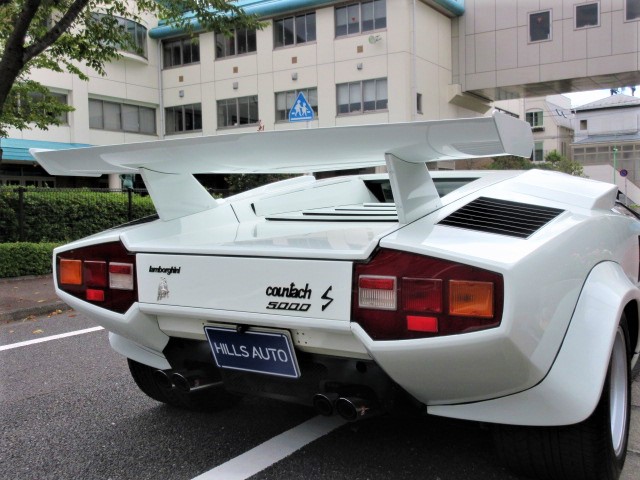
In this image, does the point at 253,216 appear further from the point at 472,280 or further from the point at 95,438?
the point at 472,280

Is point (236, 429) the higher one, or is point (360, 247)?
point (360, 247)

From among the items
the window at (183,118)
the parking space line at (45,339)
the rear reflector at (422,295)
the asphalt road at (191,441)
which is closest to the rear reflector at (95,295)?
the asphalt road at (191,441)

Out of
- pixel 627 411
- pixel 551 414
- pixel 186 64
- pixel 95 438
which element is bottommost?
pixel 95 438

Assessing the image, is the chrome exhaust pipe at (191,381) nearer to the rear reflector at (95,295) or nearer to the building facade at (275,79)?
the rear reflector at (95,295)

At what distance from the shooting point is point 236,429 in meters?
2.94

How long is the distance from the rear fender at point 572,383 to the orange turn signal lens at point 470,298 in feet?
1.20

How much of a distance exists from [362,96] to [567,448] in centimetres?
2386

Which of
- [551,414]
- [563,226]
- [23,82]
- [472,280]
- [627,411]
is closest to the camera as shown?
[472,280]

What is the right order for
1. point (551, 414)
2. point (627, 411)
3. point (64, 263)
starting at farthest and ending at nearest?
point (64, 263)
point (627, 411)
point (551, 414)

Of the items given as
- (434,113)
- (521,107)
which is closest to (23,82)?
(434,113)

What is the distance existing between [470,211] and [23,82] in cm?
1097

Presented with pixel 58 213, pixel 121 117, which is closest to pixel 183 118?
pixel 121 117

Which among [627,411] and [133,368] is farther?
[133,368]

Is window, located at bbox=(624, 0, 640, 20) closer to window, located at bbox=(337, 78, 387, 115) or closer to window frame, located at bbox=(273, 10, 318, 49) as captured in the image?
window, located at bbox=(337, 78, 387, 115)
